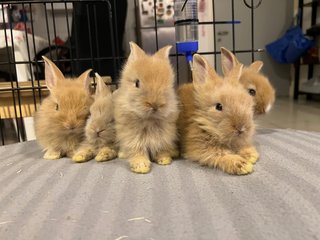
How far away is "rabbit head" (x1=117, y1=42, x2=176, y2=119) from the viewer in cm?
68

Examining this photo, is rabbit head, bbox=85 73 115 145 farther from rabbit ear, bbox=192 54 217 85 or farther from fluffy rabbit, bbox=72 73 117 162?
rabbit ear, bbox=192 54 217 85

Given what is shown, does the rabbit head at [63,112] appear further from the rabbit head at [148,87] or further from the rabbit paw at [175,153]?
the rabbit paw at [175,153]

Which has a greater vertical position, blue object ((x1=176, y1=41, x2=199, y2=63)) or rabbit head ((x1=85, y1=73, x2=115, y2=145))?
blue object ((x1=176, y1=41, x2=199, y2=63))

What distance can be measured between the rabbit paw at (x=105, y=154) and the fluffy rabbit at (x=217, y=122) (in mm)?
194

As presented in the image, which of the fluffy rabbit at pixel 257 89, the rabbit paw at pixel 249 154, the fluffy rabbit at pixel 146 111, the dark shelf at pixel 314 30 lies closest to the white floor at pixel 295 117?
the dark shelf at pixel 314 30

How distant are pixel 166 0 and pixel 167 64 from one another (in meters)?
2.27

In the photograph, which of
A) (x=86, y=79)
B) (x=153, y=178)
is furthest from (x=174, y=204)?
(x=86, y=79)

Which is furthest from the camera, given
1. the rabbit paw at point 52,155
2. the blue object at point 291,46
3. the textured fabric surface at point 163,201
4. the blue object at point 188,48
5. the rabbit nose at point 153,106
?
the blue object at point 291,46

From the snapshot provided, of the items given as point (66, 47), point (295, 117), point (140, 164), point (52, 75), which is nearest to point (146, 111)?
point (140, 164)

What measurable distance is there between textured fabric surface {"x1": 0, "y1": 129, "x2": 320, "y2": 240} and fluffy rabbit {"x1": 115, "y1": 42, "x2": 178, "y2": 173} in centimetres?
4

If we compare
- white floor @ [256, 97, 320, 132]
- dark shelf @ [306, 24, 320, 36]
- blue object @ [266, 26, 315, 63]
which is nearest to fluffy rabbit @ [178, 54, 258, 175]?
white floor @ [256, 97, 320, 132]

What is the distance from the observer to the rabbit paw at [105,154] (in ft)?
2.76

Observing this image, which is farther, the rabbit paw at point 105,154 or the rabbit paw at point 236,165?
the rabbit paw at point 105,154

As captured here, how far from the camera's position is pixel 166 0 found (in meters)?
2.81
